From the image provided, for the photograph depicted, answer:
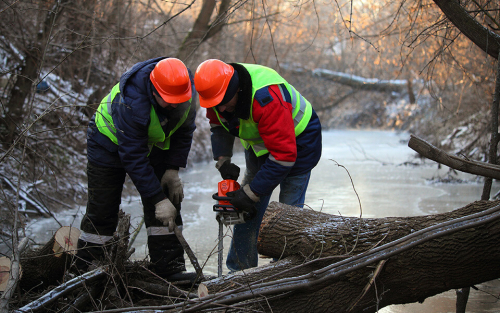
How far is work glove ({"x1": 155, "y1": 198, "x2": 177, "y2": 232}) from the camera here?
9.05ft

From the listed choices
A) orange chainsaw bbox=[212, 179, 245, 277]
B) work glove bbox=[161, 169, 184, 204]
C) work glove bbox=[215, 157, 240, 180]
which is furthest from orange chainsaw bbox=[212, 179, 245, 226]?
work glove bbox=[161, 169, 184, 204]

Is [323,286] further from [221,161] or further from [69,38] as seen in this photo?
[69,38]

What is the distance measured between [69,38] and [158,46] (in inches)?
55.8

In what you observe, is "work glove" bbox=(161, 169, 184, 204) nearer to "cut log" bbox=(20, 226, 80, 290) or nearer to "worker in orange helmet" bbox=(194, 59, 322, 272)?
"worker in orange helmet" bbox=(194, 59, 322, 272)

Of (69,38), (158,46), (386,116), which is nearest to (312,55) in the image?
(386,116)

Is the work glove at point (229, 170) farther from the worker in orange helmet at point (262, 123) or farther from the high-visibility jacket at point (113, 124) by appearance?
the high-visibility jacket at point (113, 124)

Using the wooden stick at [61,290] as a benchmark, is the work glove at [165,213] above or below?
above

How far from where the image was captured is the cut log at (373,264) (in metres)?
1.95

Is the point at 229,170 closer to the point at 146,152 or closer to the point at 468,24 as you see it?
the point at 146,152

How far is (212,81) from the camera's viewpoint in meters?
2.54

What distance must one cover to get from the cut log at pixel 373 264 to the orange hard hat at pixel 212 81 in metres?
1.00

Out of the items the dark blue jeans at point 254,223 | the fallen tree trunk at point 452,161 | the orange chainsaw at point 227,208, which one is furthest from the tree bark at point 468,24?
the orange chainsaw at point 227,208

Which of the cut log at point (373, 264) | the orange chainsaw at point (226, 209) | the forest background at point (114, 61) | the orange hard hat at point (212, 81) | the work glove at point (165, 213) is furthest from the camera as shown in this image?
the forest background at point (114, 61)

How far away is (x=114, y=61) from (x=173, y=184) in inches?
136
